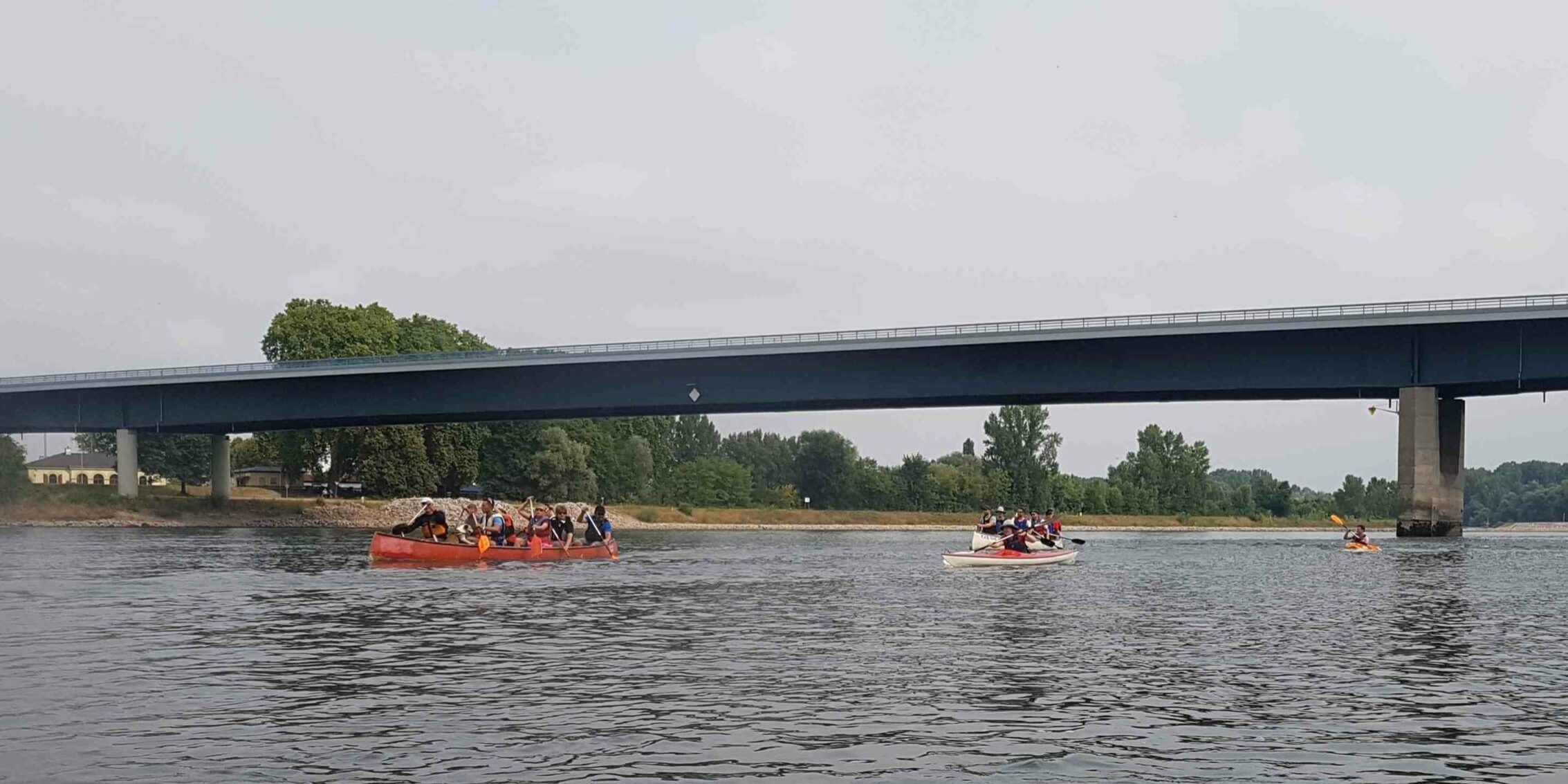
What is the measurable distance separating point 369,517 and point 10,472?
25.2 m

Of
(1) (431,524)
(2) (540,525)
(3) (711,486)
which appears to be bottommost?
(2) (540,525)

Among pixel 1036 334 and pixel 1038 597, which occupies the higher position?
pixel 1036 334

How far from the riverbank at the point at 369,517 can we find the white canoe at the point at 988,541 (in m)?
49.3

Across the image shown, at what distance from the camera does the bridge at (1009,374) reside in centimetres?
7269

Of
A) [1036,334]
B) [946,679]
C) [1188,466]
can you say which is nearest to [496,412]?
[1036,334]

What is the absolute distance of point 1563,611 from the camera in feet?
109

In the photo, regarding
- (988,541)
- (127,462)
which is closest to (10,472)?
(127,462)

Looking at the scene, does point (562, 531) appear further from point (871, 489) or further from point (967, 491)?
point (871, 489)

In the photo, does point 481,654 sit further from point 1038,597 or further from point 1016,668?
point 1038,597

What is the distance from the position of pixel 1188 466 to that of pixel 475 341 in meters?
86.9

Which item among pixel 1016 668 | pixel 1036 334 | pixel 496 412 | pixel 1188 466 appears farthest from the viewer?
pixel 1188 466

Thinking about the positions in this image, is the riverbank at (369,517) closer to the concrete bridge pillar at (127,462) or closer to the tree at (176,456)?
the concrete bridge pillar at (127,462)

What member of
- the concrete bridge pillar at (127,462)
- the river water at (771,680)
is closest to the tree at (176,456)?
the concrete bridge pillar at (127,462)

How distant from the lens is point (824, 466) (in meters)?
179
